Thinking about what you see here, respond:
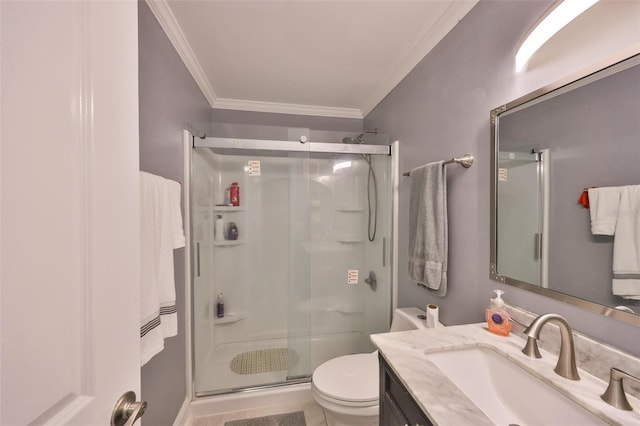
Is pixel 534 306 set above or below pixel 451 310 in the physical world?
above

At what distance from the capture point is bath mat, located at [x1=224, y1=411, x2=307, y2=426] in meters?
1.65

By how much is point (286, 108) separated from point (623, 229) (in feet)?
8.10

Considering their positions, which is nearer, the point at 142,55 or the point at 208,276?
the point at 142,55

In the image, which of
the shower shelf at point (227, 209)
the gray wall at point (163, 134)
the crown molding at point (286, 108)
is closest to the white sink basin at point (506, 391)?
the gray wall at point (163, 134)

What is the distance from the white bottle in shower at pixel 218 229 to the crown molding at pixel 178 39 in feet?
3.57

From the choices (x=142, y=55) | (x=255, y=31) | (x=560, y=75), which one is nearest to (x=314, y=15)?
(x=255, y=31)

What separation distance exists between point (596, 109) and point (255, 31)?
162 cm

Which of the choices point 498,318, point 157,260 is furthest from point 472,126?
point 157,260

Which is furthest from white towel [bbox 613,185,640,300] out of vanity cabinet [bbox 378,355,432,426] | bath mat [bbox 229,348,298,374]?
bath mat [bbox 229,348,298,374]

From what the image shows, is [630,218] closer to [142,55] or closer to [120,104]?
[120,104]

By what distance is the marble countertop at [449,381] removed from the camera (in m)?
0.60

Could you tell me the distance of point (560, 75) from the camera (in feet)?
2.78

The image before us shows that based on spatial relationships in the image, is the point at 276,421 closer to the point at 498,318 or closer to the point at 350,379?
the point at 350,379

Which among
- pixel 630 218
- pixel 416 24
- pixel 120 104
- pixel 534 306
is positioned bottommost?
pixel 534 306
